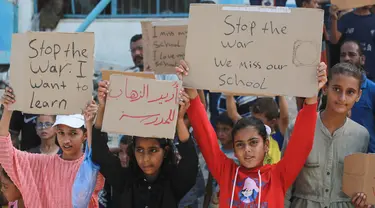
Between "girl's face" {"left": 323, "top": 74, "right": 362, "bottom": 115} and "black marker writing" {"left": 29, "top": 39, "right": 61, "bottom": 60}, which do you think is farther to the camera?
"black marker writing" {"left": 29, "top": 39, "right": 61, "bottom": 60}

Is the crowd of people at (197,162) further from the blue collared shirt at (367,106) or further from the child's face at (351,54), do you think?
the child's face at (351,54)

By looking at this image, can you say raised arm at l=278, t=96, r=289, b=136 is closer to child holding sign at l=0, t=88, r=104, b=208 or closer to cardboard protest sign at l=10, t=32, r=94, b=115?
child holding sign at l=0, t=88, r=104, b=208

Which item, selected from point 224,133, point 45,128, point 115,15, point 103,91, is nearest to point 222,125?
point 224,133

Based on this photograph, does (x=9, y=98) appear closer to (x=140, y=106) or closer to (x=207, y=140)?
(x=140, y=106)

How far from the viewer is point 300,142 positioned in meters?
3.17

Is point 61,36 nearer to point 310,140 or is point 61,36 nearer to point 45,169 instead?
point 45,169

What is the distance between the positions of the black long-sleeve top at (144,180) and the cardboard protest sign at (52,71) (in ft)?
0.88

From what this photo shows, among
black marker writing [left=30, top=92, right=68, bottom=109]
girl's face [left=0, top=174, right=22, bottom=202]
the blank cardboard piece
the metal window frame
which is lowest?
girl's face [left=0, top=174, right=22, bottom=202]

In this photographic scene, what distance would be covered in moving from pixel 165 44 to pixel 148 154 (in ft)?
3.73

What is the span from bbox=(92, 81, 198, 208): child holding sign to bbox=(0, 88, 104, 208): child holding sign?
9.0 inches

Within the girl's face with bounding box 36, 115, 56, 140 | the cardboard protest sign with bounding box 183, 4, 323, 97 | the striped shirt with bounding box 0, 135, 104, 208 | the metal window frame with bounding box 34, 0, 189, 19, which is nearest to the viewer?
the cardboard protest sign with bounding box 183, 4, 323, 97

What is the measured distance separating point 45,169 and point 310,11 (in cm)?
188

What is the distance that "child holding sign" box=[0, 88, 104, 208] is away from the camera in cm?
345

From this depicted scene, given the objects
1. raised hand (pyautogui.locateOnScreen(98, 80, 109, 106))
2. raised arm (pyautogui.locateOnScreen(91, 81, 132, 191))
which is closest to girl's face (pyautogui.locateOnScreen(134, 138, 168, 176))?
raised arm (pyautogui.locateOnScreen(91, 81, 132, 191))
